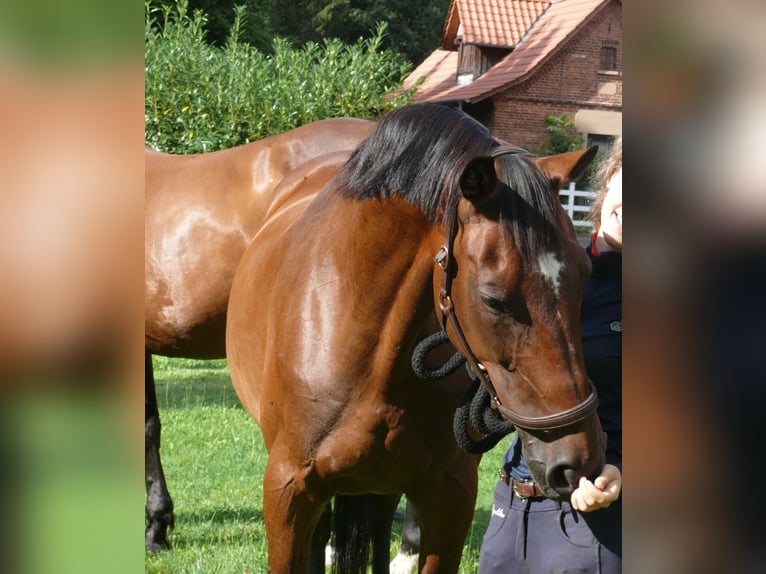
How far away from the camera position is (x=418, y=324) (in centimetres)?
242

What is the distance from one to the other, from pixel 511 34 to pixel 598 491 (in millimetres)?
26767

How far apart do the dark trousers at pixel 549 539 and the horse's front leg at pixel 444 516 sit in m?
0.22

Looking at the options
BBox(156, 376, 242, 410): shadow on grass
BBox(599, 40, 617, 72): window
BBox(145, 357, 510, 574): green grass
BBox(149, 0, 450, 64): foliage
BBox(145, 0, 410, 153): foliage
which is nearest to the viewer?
BBox(145, 357, 510, 574): green grass

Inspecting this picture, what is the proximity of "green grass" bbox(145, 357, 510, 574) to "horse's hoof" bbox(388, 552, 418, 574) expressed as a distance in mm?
244

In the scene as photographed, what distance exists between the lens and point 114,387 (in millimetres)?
429

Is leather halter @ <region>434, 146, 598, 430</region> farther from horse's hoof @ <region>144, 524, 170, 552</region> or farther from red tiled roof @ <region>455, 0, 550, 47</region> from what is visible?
red tiled roof @ <region>455, 0, 550, 47</region>

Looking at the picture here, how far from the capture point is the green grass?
4168 mm

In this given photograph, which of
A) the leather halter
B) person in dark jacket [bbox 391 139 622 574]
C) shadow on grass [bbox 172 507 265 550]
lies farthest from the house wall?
the leather halter

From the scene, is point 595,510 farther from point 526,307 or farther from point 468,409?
point 526,307

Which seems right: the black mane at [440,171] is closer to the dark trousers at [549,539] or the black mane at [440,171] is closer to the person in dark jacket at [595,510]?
the person in dark jacket at [595,510]

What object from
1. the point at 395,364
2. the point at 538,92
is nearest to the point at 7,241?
the point at 395,364

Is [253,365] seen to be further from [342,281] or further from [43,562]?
[43,562]

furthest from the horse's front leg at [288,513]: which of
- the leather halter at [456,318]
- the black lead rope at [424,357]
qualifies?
the leather halter at [456,318]

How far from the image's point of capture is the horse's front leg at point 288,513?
105 inches
